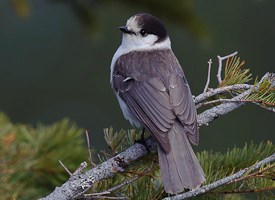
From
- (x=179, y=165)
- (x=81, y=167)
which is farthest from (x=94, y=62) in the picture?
(x=81, y=167)

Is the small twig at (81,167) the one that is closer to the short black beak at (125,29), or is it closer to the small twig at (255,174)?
the small twig at (255,174)

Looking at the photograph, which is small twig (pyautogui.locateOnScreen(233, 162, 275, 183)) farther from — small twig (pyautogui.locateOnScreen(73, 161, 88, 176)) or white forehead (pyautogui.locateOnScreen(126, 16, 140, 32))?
white forehead (pyautogui.locateOnScreen(126, 16, 140, 32))

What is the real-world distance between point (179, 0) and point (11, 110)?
4331 mm

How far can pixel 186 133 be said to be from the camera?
3.40 meters

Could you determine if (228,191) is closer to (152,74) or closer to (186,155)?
(186,155)

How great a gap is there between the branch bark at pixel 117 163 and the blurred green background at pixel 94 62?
14.9 feet

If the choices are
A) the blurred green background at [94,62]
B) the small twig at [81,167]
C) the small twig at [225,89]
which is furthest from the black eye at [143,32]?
the blurred green background at [94,62]

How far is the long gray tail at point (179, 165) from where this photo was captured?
9.52 feet

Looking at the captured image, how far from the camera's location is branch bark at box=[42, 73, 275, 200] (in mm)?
2678

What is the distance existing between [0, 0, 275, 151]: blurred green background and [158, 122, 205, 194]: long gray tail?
14.2 feet

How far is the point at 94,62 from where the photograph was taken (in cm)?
920

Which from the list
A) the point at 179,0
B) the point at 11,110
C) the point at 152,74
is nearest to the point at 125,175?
the point at 152,74

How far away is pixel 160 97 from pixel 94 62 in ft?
18.5

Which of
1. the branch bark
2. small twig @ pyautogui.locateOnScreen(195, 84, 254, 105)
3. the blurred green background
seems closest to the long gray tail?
the branch bark
